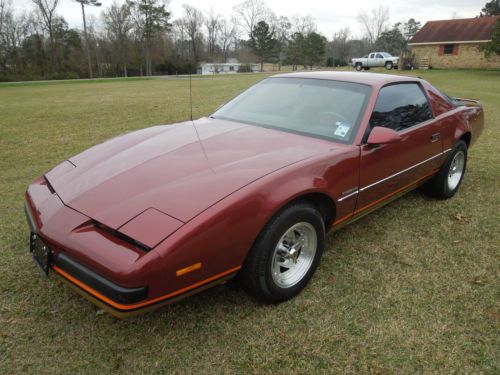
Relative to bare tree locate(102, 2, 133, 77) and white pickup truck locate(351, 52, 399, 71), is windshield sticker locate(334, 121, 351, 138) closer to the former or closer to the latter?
white pickup truck locate(351, 52, 399, 71)

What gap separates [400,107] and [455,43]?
129 ft

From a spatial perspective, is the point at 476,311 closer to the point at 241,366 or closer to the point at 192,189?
the point at 241,366

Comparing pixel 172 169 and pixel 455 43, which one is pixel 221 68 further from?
pixel 172 169

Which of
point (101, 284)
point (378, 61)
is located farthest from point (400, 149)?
point (378, 61)

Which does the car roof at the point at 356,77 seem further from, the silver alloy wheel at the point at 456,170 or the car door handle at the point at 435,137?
the silver alloy wheel at the point at 456,170

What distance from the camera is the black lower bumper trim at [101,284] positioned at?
5.59 feet

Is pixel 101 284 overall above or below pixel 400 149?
below

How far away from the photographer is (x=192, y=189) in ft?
6.63

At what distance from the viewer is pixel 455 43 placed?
3556 centimetres

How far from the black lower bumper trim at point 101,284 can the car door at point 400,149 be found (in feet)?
5.72

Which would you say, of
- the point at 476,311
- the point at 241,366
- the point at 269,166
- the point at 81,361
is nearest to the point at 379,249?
the point at 476,311

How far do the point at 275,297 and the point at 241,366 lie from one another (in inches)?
19.2

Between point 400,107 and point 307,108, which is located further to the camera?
point 400,107

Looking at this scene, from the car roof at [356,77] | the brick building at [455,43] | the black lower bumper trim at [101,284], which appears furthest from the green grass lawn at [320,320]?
the brick building at [455,43]
